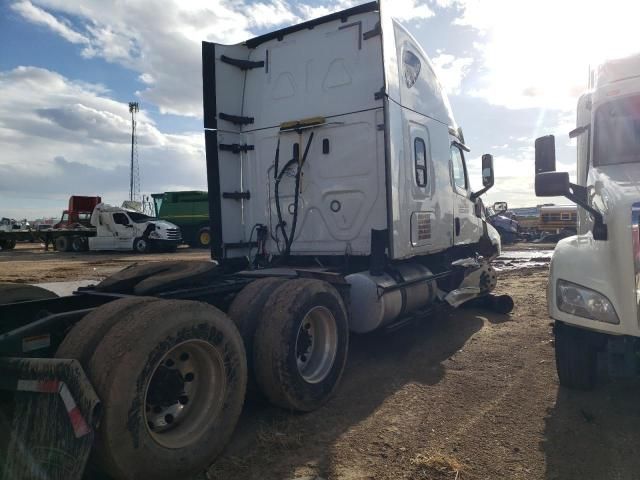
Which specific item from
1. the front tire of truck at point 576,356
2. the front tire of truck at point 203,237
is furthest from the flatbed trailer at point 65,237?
the front tire of truck at point 576,356

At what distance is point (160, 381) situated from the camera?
2.80 meters

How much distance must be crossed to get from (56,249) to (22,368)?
2881cm

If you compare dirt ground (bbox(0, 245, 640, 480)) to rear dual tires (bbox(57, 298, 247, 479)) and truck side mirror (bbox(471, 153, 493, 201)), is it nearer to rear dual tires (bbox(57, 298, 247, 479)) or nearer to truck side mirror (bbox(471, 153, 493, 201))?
rear dual tires (bbox(57, 298, 247, 479))

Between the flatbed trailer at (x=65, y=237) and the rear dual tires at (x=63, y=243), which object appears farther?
the rear dual tires at (x=63, y=243)

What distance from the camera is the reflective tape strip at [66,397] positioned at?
2260 mm

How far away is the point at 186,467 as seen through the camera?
2.73m

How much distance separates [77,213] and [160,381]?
96.2ft

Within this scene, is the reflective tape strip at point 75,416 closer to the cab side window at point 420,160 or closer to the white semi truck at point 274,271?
the white semi truck at point 274,271

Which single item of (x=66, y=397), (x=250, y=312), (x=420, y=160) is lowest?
(x=66, y=397)

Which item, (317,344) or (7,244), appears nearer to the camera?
(317,344)

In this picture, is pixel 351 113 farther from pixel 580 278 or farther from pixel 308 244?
pixel 580 278

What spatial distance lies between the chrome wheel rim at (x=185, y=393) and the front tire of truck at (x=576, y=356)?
294 centimetres

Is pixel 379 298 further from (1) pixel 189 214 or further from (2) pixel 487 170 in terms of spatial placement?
(1) pixel 189 214

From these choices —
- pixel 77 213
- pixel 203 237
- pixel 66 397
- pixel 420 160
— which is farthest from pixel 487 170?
pixel 77 213
